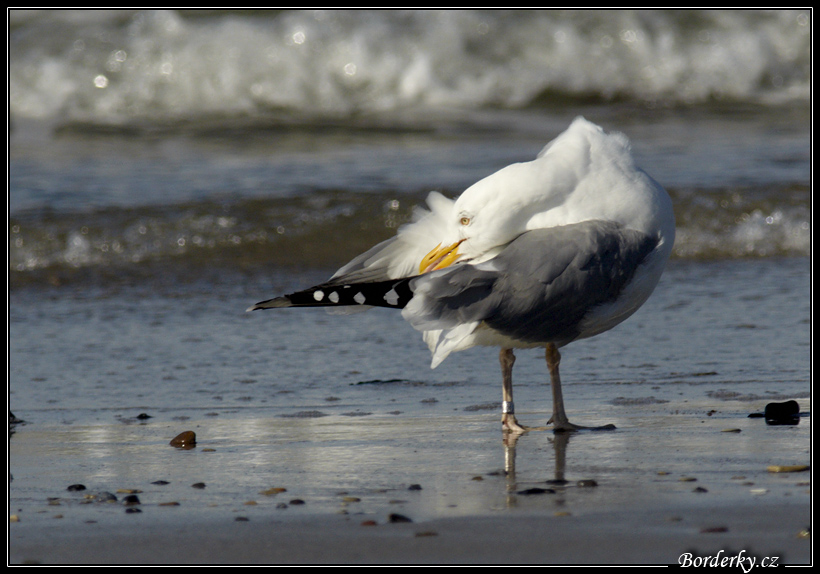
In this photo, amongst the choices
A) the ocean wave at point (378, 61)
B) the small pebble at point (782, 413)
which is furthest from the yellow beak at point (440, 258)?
the ocean wave at point (378, 61)

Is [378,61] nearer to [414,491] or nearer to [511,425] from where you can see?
[511,425]

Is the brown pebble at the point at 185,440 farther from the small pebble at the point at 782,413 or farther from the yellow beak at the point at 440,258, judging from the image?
the small pebble at the point at 782,413

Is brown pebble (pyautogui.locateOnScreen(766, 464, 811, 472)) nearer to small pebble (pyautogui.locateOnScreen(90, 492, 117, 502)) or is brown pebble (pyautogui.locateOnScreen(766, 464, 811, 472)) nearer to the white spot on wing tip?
the white spot on wing tip

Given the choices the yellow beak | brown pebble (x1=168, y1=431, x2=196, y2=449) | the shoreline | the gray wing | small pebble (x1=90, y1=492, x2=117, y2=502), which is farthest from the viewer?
the yellow beak

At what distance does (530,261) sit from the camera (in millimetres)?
3365

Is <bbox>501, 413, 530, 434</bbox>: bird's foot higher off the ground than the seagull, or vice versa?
the seagull

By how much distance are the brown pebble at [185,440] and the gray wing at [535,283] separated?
85 centimetres

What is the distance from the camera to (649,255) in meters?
3.54

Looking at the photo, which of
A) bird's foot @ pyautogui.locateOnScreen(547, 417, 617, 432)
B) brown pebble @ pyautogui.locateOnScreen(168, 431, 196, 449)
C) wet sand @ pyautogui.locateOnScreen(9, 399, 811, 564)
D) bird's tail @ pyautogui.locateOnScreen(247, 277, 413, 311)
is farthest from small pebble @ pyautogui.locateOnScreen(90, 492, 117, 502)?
bird's foot @ pyautogui.locateOnScreen(547, 417, 617, 432)

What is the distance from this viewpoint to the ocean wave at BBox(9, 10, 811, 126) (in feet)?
38.9

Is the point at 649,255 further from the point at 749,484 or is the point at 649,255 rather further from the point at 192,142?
the point at 192,142

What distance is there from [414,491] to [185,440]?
1000 mm

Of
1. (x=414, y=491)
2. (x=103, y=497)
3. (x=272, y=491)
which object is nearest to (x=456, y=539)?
(x=414, y=491)

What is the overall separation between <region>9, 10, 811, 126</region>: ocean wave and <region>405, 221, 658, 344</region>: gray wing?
27.7 feet
